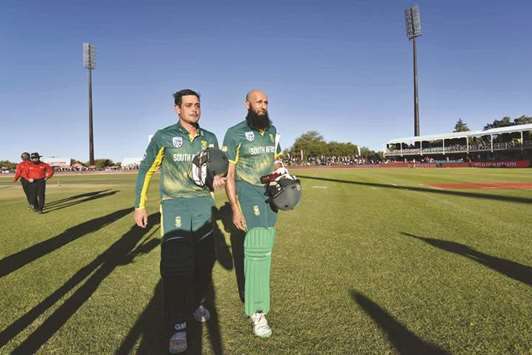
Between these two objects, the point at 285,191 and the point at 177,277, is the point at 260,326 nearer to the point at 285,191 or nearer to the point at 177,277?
the point at 177,277

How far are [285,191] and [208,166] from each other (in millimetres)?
748

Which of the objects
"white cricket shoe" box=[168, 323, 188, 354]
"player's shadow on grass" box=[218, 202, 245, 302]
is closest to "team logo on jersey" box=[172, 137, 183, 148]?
"player's shadow on grass" box=[218, 202, 245, 302]

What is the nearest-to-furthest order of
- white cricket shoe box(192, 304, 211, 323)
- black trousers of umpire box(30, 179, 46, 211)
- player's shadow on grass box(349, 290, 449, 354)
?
player's shadow on grass box(349, 290, 449, 354) → white cricket shoe box(192, 304, 211, 323) → black trousers of umpire box(30, 179, 46, 211)

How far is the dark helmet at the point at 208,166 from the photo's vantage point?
3.07 meters

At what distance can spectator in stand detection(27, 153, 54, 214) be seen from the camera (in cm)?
1144

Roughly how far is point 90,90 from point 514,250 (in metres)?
91.3

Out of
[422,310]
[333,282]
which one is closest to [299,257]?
[333,282]

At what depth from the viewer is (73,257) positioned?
18.9 ft

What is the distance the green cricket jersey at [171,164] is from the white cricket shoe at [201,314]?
121cm

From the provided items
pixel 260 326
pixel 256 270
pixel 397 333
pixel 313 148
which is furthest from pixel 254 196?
pixel 313 148

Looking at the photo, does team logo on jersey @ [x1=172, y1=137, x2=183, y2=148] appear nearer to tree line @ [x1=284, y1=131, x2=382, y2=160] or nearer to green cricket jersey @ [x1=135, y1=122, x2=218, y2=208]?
green cricket jersey @ [x1=135, y1=122, x2=218, y2=208]

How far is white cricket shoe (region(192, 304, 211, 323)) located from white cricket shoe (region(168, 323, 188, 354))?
0.45 m

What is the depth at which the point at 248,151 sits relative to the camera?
3.31m

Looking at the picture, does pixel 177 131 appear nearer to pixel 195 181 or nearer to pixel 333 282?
pixel 195 181
